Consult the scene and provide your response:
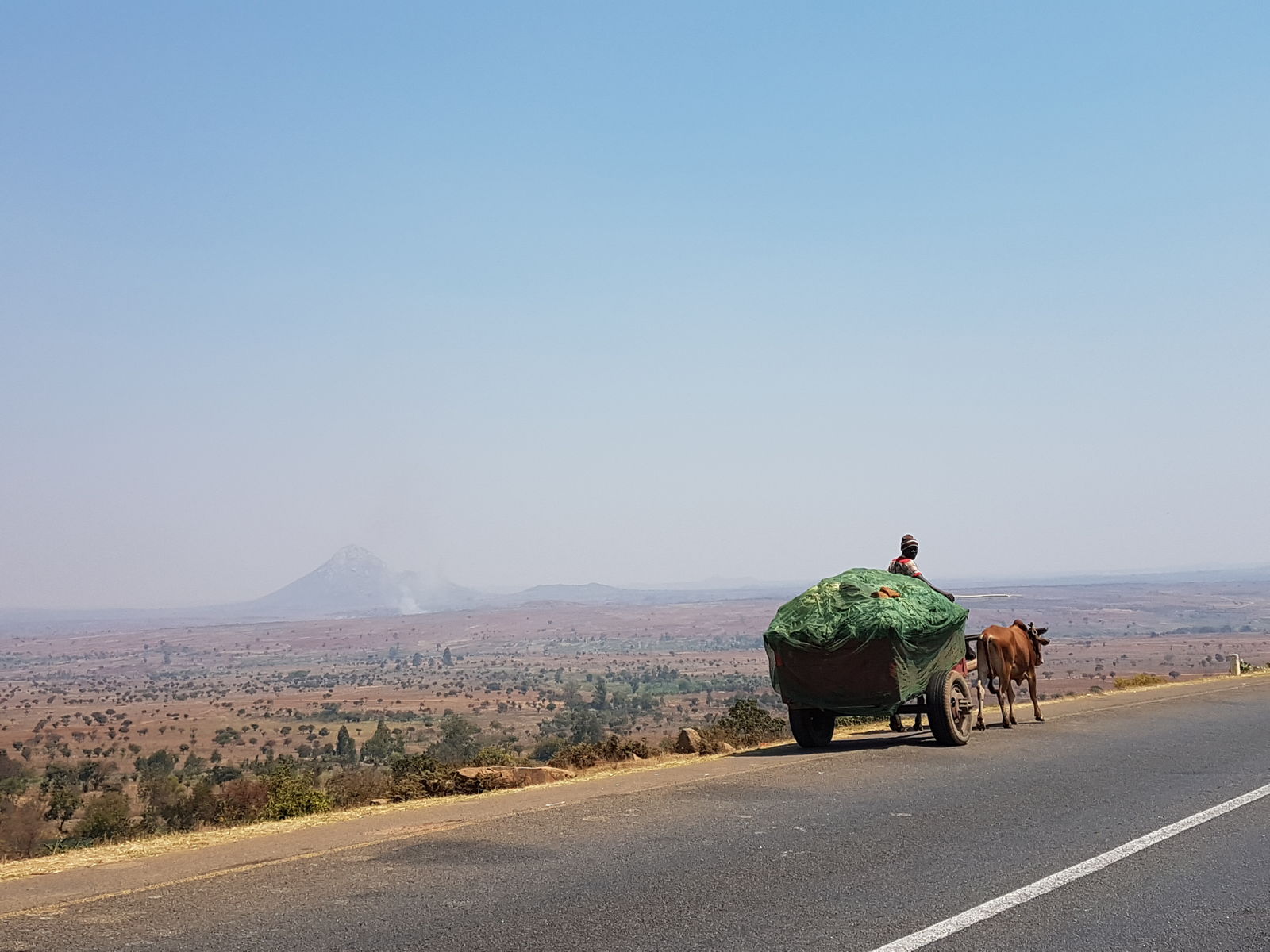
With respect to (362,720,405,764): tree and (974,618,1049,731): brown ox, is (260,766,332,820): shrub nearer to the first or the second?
(974,618,1049,731): brown ox

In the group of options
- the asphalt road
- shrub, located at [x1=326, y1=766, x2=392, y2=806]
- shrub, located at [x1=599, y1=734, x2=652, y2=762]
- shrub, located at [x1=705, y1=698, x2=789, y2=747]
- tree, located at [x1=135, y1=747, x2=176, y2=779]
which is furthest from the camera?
tree, located at [x1=135, y1=747, x2=176, y2=779]

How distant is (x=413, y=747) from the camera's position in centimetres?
5853

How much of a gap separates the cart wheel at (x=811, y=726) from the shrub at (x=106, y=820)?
10.4m

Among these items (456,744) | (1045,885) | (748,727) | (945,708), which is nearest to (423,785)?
(945,708)

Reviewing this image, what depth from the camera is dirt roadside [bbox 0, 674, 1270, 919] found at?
28.3 ft

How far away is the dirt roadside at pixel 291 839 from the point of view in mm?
8625

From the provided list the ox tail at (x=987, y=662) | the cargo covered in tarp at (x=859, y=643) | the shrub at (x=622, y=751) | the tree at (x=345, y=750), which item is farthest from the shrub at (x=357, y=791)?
the tree at (x=345, y=750)

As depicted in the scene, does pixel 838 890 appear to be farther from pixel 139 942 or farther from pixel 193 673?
pixel 193 673

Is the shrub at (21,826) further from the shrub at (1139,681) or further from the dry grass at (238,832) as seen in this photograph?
the shrub at (1139,681)

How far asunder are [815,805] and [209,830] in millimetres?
6364

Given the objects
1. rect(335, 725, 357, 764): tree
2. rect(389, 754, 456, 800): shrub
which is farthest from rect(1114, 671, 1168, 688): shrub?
rect(335, 725, 357, 764): tree

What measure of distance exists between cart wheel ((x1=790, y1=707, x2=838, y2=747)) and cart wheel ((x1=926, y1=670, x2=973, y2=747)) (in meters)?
1.39

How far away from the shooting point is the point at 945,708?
50.5 feet

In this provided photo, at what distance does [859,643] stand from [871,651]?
0.60 feet
